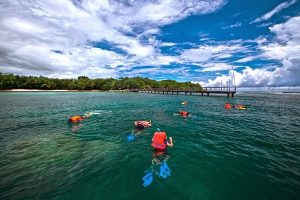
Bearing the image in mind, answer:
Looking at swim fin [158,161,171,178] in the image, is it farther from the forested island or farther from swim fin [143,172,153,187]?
the forested island

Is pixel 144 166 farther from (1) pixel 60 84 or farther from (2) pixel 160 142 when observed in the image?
(1) pixel 60 84

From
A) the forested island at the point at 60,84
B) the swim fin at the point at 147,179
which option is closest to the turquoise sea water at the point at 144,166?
the swim fin at the point at 147,179

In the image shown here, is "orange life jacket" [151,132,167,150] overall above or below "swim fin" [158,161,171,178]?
above

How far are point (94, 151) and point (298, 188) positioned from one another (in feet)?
37.4

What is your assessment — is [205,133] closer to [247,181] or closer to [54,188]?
[247,181]

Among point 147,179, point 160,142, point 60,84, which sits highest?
point 60,84

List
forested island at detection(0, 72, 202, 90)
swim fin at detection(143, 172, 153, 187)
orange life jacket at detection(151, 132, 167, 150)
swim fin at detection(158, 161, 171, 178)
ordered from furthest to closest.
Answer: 1. forested island at detection(0, 72, 202, 90)
2. orange life jacket at detection(151, 132, 167, 150)
3. swim fin at detection(158, 161, 171, 178)
4. swim fin at detection(143, 172, 153, 187)

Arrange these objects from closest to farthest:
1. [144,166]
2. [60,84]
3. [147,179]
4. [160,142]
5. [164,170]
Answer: [147,179], [164,170], [144,166], [160,142], [60,84]

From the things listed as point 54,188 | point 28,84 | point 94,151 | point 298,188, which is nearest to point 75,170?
point 54,188

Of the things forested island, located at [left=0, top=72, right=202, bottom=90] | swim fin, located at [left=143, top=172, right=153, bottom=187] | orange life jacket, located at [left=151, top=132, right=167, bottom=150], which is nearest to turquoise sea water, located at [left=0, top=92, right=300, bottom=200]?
swim fin, located at [left=143, top=172, right=153, bottom=187]

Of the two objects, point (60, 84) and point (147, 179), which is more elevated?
point (60, 84)

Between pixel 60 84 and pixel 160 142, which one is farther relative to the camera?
pixel 60 84

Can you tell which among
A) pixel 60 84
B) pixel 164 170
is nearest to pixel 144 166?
pixel 164 170

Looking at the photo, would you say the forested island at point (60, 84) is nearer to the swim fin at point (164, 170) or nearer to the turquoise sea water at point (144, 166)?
the turquoise sea water at point (144, 166)
